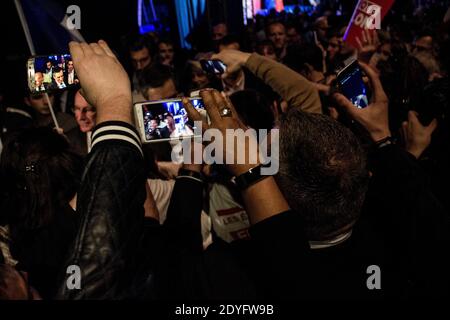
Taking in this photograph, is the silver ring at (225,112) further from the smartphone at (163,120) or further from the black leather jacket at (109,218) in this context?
the smartphone at (163,120)

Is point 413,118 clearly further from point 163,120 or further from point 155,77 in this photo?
point 155,77

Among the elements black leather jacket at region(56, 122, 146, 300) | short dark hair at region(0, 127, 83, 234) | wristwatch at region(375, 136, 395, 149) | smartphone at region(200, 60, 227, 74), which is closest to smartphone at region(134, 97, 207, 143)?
short dark hair at region(0, 127, 83, 234)

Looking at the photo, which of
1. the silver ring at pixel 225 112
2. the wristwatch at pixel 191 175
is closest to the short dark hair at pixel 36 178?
the wristwatch at pixel 191 175

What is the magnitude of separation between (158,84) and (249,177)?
216cm

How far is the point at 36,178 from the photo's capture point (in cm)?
161

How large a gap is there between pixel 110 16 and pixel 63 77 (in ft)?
27.8

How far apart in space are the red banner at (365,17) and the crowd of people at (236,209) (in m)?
1.18

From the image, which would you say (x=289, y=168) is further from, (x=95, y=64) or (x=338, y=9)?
(x=338, y=9)

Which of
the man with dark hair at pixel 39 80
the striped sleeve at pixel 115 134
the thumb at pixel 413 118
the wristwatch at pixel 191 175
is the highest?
the man with dark hair at pixel 39 80

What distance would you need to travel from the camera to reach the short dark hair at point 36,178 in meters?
1.54

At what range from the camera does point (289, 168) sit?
3.41 ft

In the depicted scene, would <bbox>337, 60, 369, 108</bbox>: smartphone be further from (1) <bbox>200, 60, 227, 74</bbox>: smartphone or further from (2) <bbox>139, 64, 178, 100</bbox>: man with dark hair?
(2) <bbox>139, 64, 178, 100</bbox>: man with dark hair

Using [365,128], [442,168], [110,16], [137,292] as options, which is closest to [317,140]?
[365,128]

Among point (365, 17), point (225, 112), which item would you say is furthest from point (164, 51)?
point (225, 112)
